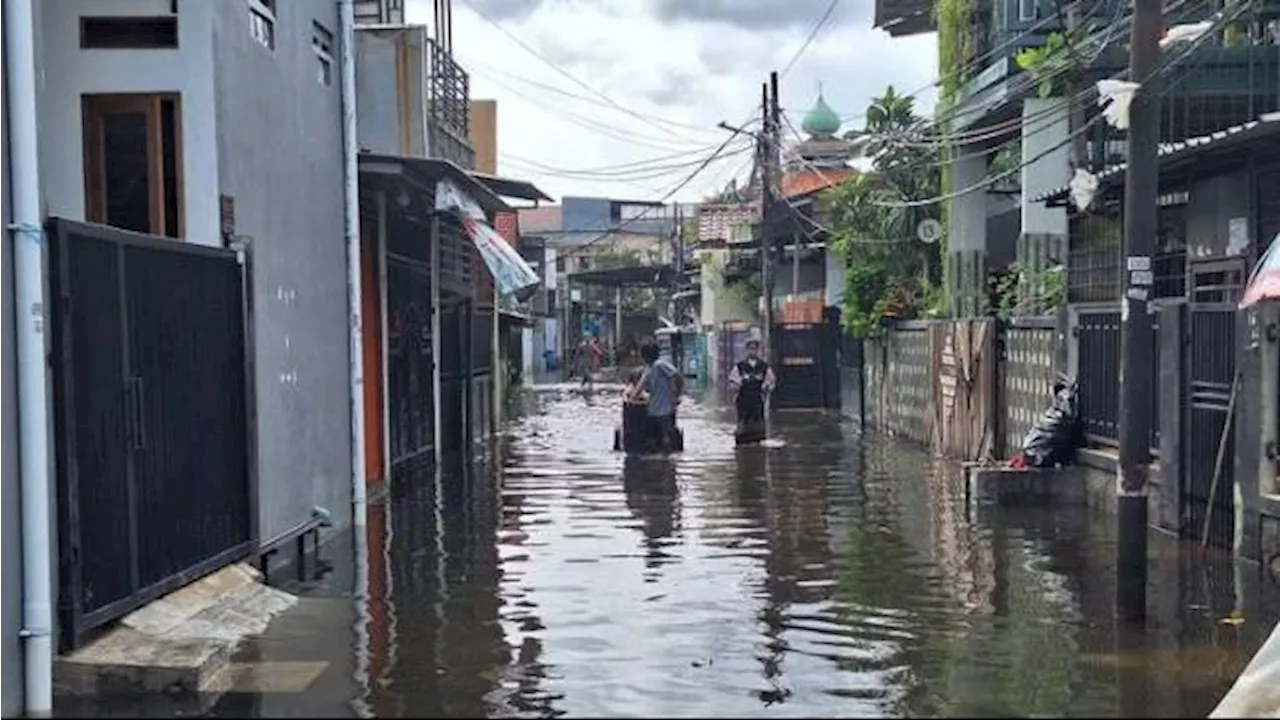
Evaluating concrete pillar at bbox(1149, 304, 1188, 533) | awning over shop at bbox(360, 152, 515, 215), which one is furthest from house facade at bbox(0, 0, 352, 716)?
concrete pillar at bbox(1149, 304, 1188, 533)

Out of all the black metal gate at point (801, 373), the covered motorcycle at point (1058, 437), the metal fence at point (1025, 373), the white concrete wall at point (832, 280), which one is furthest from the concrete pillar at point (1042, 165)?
the white concrete wall at point (832, 280)

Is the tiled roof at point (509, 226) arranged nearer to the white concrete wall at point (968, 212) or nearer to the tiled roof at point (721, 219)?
the tiled roof at point (721, 219)

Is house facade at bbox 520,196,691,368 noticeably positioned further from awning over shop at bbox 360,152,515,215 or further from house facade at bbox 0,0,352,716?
house facade at bbox 0,0,352,716

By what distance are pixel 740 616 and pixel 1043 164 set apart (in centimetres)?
1198

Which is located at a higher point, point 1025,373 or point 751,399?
point 1025,373

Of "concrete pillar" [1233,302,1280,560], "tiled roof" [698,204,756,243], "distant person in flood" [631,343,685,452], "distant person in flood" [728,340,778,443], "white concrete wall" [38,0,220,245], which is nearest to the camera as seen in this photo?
"white concrete wall" [38,0,220,245]

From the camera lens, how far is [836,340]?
31109 millimetres

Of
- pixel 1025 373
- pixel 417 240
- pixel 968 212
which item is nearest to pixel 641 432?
pixel 417 240

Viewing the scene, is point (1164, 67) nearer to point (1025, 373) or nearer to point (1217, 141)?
point (1217, 141)

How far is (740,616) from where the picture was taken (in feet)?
28.8

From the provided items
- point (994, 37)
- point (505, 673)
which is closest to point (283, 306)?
point (505, 673)

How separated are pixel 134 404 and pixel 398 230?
394 inches

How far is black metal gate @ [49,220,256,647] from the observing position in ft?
22.2

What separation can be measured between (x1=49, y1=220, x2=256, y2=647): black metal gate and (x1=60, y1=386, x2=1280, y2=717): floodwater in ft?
2.24
